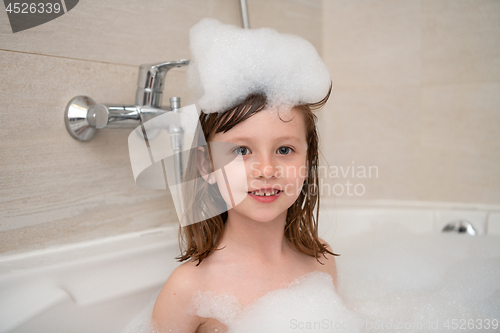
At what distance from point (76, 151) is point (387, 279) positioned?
2.47 feet

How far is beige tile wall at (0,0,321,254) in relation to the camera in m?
0.71

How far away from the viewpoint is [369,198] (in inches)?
51.9

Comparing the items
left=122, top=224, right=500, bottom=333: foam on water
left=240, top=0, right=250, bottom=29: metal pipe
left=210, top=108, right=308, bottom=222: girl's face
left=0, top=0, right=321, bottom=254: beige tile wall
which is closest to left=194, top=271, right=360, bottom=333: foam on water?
left=122, top=224, right=500, bottom=333: foam on water

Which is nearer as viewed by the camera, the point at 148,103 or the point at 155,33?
the point at 148,103

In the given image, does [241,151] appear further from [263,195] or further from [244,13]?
[244,13]

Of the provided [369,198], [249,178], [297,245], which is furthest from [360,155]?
[249,178]

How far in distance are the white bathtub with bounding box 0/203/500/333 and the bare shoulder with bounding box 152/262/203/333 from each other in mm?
107

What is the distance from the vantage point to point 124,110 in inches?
30.0

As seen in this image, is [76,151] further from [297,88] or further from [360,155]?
[360,155]

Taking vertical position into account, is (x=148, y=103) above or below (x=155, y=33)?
below

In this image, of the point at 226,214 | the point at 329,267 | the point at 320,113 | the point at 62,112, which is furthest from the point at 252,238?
the point at 320,113

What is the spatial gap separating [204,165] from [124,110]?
0.20 m

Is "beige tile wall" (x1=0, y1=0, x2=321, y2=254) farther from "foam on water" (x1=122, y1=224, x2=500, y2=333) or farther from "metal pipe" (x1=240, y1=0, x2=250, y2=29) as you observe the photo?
"foam on water" (x1=122, y1=224, x2=500, y2=333)

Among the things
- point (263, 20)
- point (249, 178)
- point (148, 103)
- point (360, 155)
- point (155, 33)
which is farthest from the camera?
point (360, 155)
